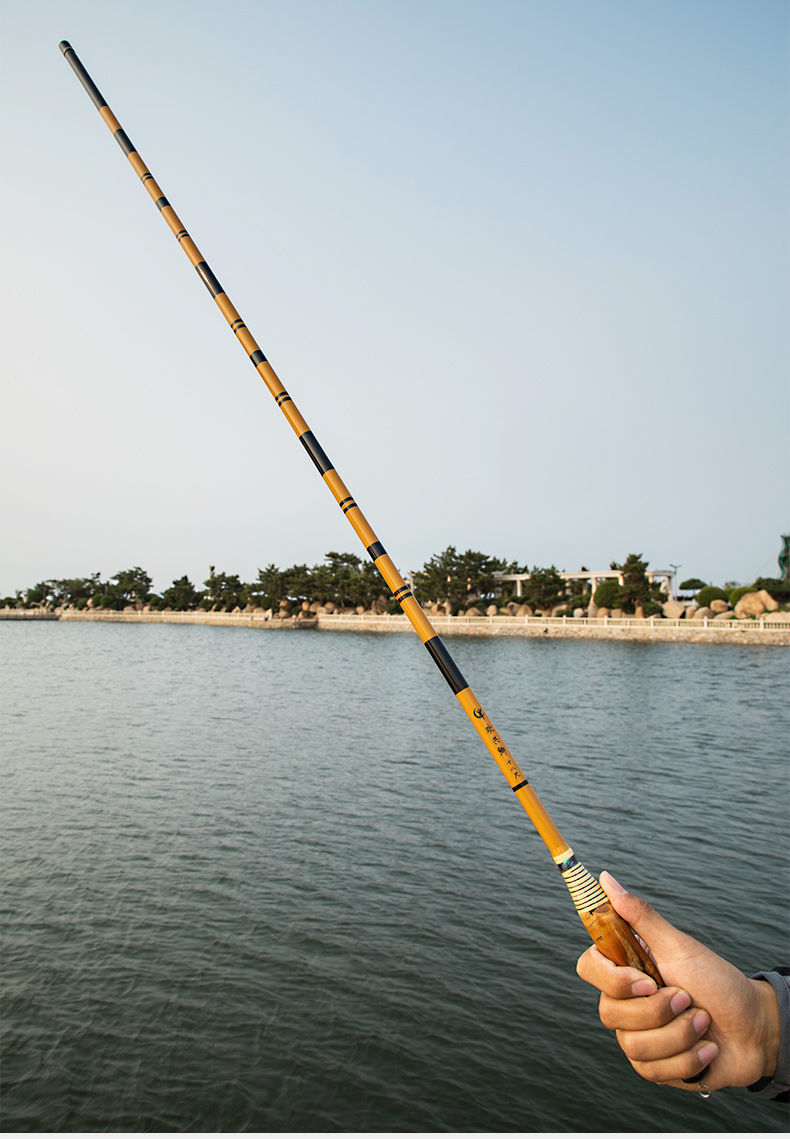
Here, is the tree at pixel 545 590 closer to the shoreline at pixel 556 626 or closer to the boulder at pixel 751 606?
the shoreline at pixel 556 626

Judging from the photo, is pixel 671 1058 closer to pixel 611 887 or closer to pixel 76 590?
pixel 611 887

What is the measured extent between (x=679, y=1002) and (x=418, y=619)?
1224mm

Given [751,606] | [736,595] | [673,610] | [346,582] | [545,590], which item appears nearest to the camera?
[751,606]

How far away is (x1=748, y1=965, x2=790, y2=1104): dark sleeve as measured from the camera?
1644 mm

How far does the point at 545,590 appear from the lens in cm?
6956

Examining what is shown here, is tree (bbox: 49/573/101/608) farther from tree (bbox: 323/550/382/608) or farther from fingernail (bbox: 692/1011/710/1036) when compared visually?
fingernail (bbox: 692/1011/710/1036)

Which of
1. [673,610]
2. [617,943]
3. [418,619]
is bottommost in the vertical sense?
[617,943]

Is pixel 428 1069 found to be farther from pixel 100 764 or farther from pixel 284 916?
pixel 100 764

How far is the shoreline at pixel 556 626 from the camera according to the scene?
50.2 m

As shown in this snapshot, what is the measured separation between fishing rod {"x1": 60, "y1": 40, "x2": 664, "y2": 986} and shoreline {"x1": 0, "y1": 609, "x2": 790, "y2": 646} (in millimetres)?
36683

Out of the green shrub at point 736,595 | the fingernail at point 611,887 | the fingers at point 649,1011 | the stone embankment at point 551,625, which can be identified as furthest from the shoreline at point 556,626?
the fingers at point 649,1011

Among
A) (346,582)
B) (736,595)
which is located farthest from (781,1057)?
(346,582)

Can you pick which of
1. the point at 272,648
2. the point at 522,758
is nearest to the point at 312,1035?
the point at 522,758

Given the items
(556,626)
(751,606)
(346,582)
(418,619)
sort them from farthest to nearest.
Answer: (346,582)
(556,626)
(751,606)
(418,619)
